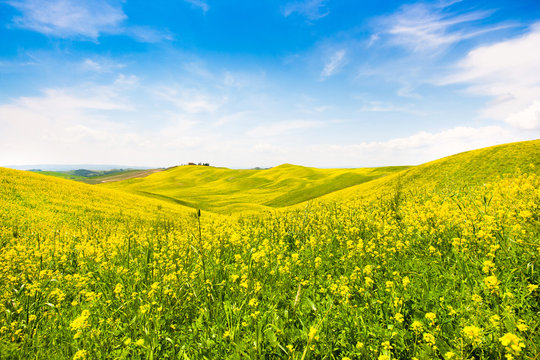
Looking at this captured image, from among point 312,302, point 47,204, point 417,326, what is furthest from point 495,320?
point 47,204

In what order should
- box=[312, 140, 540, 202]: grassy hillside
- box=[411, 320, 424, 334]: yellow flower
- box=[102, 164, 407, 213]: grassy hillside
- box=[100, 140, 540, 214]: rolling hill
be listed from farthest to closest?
box=[102, 164, 407, 213]: grassy hillside, box=[100, 140, 540, 214]: rolling hill, box=[312, 140, 540, 202]: grassy hillside, box=[411, 320, 424, 334]: yellow flower

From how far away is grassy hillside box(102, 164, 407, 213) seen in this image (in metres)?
65.4

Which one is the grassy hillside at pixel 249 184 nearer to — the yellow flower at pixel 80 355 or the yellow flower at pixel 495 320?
the yellow flower at pixel 80 355

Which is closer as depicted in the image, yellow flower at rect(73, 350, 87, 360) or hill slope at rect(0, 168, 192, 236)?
yellow flower at rect(73, 350, 87, 360)

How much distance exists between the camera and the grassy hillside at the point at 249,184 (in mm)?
65375

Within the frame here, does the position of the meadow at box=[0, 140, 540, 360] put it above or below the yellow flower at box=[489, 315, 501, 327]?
below

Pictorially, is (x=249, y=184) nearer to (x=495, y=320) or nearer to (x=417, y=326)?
(x=417, y=326)

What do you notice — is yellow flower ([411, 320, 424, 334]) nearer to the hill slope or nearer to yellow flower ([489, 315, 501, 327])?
yellow flower ([489, 315, 501, 327])

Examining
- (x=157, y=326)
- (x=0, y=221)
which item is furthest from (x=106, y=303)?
(x=0, y=221)

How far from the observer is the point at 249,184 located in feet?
319

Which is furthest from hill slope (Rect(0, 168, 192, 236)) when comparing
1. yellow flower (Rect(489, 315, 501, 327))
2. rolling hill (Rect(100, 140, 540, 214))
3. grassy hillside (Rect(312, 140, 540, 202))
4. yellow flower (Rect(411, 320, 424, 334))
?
grassy hillside (Rect(312, 140, 540, 202))

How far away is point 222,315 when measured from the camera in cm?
396

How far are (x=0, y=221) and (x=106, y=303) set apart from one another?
15785 mm

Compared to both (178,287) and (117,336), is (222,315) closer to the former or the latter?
(178,287)
